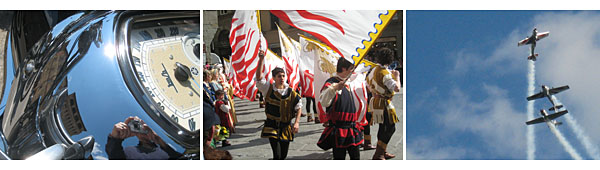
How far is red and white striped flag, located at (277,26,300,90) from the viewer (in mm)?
4230

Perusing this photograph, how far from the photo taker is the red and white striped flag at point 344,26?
13.1 ft

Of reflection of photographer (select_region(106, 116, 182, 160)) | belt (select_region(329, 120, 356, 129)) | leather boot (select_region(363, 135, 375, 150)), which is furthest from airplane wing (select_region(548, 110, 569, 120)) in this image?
reflection of photographer (select_region(106, 116, 182, 160))

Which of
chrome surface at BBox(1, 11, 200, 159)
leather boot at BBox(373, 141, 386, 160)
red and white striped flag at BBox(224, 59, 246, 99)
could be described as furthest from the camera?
red and white striped flag at BBox(224, 59, 246, 99)

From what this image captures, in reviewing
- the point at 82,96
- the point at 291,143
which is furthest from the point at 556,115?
the point at 82,96

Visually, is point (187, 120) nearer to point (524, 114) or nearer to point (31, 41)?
point (31, 41)

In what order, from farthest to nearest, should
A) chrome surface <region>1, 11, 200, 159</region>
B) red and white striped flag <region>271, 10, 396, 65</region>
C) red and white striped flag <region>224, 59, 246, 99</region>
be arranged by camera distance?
red and white striped flag <region>224, 59, 246, 99</region> → chrome surface <region>1, 11, 200, 159</region> → red and white striped flag <region>271, 10, 396, 65</region>

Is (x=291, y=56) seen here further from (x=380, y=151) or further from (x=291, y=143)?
(x=380, y=151)

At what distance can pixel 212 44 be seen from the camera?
14.1 ft

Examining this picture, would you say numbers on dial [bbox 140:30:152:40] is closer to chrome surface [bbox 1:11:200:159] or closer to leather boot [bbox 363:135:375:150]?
chrome surface [bbox 1:11:200:159]

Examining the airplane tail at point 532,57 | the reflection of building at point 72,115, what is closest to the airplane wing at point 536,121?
the airplane tail at point 532,57

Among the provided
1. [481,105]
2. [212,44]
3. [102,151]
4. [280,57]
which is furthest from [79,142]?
[481,105]

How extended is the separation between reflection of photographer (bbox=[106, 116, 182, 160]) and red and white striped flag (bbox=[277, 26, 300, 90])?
1.10 m

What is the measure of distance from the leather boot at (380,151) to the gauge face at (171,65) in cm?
146

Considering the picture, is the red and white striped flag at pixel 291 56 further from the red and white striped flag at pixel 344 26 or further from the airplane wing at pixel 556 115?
the airplane wing at pixel 556 115
